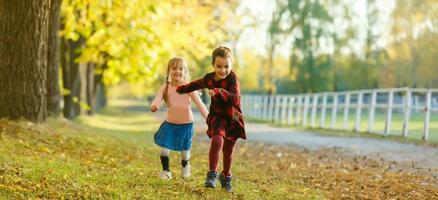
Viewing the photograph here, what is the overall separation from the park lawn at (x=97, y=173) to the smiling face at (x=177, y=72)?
116cm

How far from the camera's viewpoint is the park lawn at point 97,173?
6.17 meters

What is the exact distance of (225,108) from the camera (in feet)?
22.8

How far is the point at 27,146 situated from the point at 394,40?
5529cm

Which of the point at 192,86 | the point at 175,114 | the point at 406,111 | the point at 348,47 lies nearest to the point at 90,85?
the point at 406,111

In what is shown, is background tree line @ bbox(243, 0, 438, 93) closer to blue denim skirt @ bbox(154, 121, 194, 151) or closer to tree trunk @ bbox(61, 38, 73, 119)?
tree trunk @ bbox(61, 38, 73, 119)

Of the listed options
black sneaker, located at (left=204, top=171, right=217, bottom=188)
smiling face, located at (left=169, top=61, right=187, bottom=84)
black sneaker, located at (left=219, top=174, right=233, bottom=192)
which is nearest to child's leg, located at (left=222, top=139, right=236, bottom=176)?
black sneaker, located at (left=219, top=174, right=233, bottom=192)

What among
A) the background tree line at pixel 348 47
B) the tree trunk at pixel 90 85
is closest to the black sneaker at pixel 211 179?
the tree trunk at pixel 90 85

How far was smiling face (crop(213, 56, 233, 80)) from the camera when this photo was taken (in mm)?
6848

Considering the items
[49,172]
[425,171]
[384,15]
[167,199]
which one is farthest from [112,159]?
[384,15]

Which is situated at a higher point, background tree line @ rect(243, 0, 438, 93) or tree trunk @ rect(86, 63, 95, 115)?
background tree line @ rect(243, 0, 438, 93)

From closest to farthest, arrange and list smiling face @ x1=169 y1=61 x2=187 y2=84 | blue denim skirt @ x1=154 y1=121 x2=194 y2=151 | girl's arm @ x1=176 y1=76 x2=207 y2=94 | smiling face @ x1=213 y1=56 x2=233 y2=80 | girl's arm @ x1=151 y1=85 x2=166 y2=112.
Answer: smiling face @ x1=213 y1=56 x2=233 y2=80
girl's arm @ x1=176 y1=76 x2=207 y2=94
girl's arm @ x1=151 y1=85 x2=166 y2=112
smiling face @ x1=169 y1=61 x2=187 y2=84
blue denim skirt @ x1=154 y1=121 x2=194 y2=151

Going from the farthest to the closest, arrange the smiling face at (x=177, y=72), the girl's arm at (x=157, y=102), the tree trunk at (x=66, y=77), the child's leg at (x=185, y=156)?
the tree trunk at (x=66, y=77)
the child's leg at (x=185, y=156)
the smiling face at (x=177, y=72)
the girl's arm at (x=157, y=102)

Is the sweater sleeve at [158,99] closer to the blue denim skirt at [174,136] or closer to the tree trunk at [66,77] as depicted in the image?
the blue denim skirt at [174,136]

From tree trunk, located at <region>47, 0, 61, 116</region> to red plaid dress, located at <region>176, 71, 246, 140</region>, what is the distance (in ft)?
29.7
